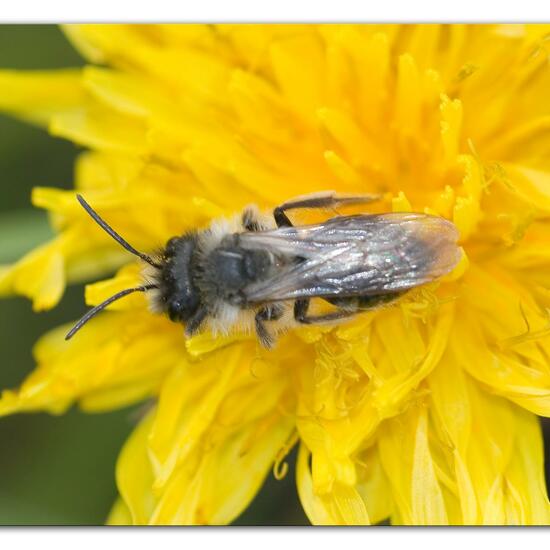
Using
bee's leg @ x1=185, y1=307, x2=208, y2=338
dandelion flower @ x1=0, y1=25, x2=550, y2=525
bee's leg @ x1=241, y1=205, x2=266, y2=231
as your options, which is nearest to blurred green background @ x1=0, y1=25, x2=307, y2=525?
dandelion flower @ x1=0, y1=25, x2=550, y2=525

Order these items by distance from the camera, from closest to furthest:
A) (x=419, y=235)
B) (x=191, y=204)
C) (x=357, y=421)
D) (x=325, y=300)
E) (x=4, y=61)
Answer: (x=419, y=235), (x=325, y=300), (x=357, y=421), (x=191, y=204), (x=4, y=61)

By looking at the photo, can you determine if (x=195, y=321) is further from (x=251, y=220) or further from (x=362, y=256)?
(x=362, y=256)

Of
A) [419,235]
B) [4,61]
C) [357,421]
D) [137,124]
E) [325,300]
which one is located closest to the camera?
[419,235]

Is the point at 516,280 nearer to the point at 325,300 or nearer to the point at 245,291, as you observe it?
the point at 325,300

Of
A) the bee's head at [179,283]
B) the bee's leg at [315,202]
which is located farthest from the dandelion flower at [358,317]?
the bee's head at [179,283]

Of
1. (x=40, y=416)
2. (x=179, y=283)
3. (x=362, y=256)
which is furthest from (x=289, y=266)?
(x=40, y=416)
